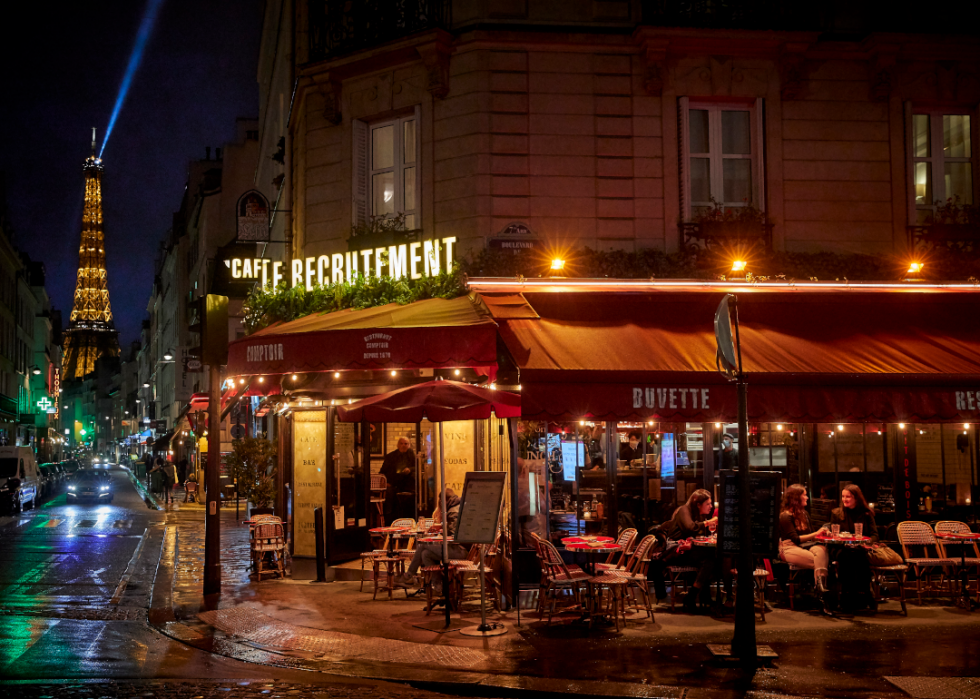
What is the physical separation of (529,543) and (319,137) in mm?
7793

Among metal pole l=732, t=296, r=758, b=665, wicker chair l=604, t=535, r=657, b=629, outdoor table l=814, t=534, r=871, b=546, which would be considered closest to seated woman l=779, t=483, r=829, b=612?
outdoor table l=814, t=534, r=871, b=546

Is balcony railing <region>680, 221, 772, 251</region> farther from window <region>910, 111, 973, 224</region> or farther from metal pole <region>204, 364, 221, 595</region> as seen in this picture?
metal pole <region>204, 364, 221, 595</region>

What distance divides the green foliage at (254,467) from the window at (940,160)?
48.0 ft

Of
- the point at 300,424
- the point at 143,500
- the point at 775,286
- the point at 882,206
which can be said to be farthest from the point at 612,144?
the point at 143,500

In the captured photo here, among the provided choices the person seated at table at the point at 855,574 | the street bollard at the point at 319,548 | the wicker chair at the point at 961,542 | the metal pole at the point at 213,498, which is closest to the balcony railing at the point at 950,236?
the wicker chair at the point at 961,542

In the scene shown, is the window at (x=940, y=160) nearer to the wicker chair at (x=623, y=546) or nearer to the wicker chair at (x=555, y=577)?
the wicker chair at (x=623, y=546)

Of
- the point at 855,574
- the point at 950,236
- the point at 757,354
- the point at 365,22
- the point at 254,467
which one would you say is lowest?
→ the point at 855,574

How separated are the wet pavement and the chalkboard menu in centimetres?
95

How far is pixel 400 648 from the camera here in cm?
984

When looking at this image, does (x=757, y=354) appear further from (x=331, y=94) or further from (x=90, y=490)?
(x=90, y=490)

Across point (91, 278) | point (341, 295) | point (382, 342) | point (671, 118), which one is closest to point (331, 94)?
point (341, 295)

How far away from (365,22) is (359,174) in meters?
2.38

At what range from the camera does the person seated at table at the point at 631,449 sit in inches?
528

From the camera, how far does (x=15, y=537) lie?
75.3 ft
